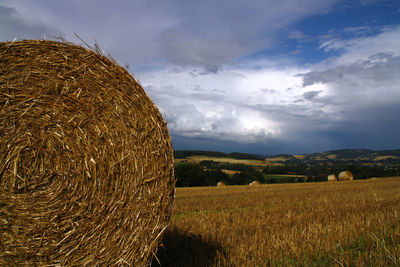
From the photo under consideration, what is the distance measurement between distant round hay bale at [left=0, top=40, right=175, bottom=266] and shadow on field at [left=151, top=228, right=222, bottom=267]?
0.61 metres

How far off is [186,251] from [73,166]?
205cm

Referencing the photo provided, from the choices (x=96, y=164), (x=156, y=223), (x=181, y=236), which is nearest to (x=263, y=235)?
(x=181, y=236)

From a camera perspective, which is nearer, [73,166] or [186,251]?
[73,166]

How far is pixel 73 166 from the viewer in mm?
3074

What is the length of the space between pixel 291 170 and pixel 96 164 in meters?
49.7

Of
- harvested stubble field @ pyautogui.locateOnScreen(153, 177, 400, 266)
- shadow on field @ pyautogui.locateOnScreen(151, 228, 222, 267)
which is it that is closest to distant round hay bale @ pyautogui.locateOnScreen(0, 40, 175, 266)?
shadow on field @ pyautogui.locateOnScreen(151, 228, 222, 267)

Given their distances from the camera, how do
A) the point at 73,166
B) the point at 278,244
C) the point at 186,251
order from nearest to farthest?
the point at 73,166
the point at 278,244
the point at 186,251

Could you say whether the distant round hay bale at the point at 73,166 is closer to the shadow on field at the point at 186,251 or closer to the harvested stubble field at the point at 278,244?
the shadow on field at the point at 186,251

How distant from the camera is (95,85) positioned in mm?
3254

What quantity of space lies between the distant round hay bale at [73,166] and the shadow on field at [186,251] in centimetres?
61

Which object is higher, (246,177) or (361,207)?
(361,207)

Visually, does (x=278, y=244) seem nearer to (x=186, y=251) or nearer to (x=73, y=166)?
(x=186, y=251)

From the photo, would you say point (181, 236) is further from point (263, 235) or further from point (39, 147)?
point (39, 147)

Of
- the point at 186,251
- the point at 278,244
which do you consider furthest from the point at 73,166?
the point at 278,244
